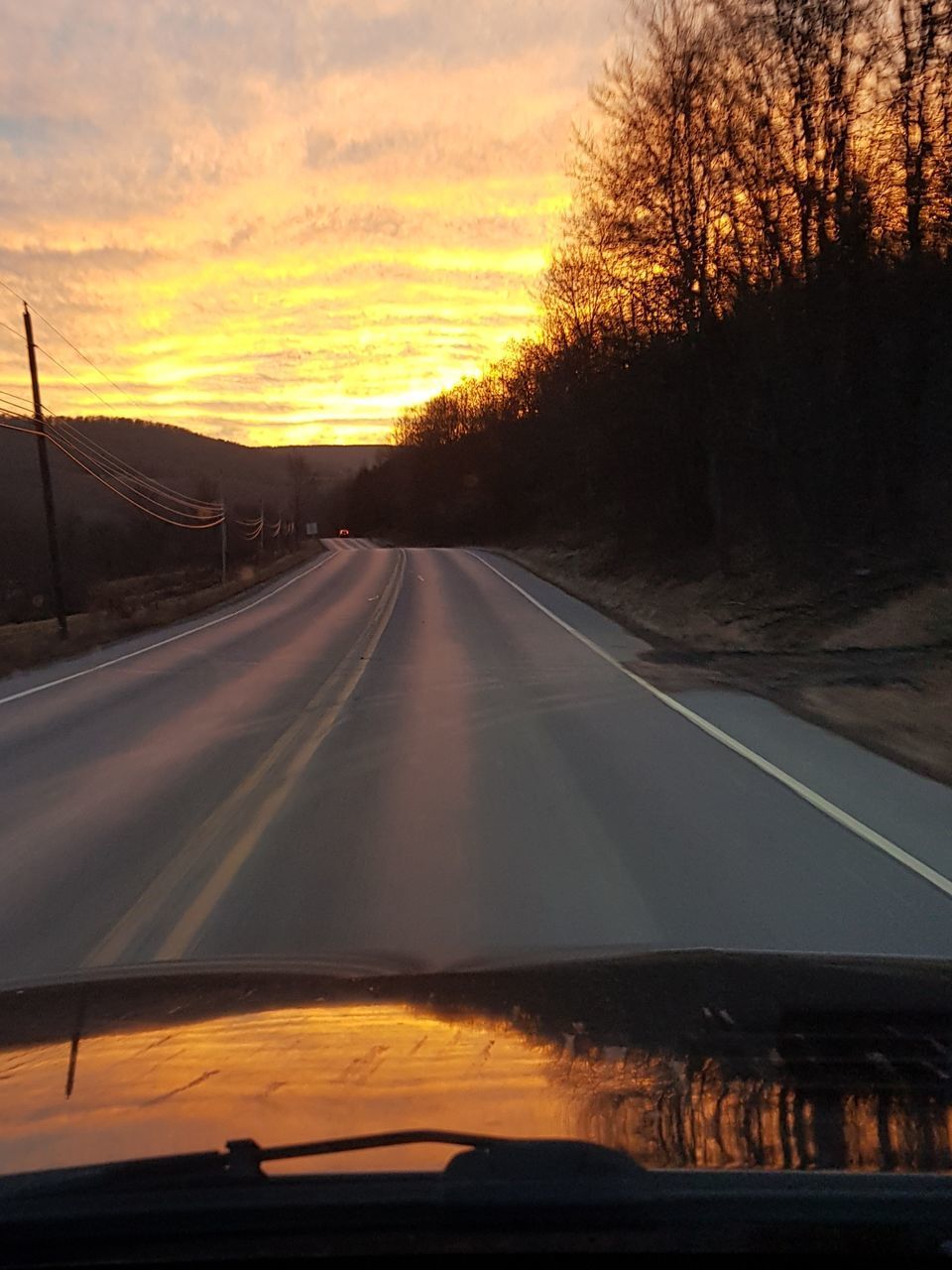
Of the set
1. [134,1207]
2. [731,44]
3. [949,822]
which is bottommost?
[949,822]

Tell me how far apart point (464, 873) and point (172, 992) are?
8.54 ft

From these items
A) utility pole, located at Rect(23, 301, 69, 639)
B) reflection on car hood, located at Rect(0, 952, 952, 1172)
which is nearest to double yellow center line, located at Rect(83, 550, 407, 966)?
reflection on car hood, located at Rect(0, 952, 952, 1172)

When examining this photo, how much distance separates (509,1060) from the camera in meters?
3.42

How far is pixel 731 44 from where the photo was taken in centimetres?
2538

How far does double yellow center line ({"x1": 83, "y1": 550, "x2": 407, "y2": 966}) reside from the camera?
18.5 feet

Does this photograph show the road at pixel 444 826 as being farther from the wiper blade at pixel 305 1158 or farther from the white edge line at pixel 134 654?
the wiper blade at pixel 305 1158

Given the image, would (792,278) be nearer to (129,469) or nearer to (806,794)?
(806,794)

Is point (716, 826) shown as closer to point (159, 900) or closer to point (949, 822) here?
point (949, 822)

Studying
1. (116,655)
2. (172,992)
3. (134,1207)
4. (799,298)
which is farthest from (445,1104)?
(799,298)

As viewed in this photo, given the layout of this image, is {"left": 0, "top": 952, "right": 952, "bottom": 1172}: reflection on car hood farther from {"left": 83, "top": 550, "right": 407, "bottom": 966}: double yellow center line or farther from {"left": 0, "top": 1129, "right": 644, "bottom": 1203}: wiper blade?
{"left": 83, "top": 550, "right": 407, "bottom": 966}: double yellow center line

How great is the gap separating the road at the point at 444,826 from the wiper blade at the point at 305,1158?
248cm

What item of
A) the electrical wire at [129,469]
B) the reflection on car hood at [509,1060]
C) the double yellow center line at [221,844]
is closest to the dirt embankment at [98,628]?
the electrical wire at [129,469]

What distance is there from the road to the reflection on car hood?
85 centimetres

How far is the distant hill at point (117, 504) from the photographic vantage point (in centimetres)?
8231
